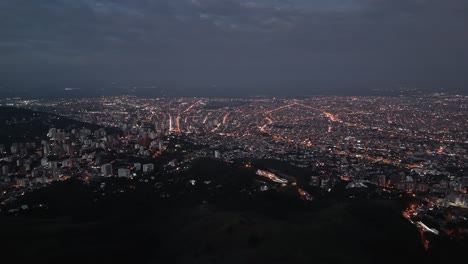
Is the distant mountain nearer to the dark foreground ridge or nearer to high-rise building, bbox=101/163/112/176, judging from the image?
high-rise building, bbox=101/163/112/176

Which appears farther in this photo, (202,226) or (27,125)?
(27,125)

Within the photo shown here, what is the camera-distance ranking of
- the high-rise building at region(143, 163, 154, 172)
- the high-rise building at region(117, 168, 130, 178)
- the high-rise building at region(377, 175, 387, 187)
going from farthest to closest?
the high-rise building at region(143, 163, 154, 172), the high-rise building at region(117, 168, 130, 178), the high-rise building at region(377, 175, 387, 187)

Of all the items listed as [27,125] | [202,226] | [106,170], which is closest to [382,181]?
[202,226]

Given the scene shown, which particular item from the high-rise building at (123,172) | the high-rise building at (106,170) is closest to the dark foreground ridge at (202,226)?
the high-rise building at (106,170)

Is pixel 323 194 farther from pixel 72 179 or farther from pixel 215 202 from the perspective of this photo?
pixel 72 179

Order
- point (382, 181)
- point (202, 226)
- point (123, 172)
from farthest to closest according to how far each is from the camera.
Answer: point (123, 172), point (382, 181), point (202, 226)

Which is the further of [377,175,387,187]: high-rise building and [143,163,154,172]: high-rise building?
[143,163,154,172]: high-rise building

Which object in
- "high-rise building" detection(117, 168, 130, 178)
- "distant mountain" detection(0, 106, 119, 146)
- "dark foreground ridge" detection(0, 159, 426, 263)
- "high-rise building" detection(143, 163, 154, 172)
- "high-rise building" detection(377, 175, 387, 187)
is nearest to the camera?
"dark foreground ridge" detection(0, 159, 426, 263)

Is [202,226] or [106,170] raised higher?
[106,170]

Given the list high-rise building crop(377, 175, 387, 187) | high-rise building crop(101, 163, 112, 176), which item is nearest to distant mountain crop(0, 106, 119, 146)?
high-rise building crop(101, 163, 112, 176)

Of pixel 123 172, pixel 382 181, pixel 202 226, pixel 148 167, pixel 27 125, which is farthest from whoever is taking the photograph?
pixel 27 125

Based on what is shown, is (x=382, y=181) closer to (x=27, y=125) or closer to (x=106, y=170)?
(x=106, y=170)

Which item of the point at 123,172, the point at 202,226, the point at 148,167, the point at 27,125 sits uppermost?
the point at 27,125

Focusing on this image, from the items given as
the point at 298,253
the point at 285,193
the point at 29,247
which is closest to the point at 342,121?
the point at 285,193
